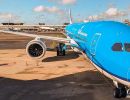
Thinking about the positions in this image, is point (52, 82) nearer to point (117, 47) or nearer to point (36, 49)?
point (117, 47)

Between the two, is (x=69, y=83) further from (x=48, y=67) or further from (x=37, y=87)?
(x=48, y=67)

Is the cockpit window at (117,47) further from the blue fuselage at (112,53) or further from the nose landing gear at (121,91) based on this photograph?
the nose landing gear at (121,91)

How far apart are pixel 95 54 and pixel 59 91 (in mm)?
2877

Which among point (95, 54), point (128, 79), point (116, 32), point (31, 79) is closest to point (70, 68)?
point (31, 79)

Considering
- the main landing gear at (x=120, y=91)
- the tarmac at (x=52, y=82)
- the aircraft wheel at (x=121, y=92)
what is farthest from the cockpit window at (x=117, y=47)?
the tarmac at (x=52, y=82)

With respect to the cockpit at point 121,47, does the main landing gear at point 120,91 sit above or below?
below

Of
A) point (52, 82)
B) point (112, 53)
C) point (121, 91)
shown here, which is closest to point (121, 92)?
point (121, 91)

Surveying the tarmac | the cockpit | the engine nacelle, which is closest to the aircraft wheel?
the tarmac

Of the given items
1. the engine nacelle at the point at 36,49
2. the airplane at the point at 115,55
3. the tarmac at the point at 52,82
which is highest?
the airplane at the point at 115,55

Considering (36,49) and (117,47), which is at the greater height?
(117,47)

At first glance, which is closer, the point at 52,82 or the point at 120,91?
the point at 120,91

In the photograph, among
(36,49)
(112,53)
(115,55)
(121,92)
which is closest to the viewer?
(115,55)

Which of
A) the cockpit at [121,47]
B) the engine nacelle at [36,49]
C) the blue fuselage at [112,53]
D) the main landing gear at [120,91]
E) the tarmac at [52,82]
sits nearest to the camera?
the blue fuselage at [112,53]

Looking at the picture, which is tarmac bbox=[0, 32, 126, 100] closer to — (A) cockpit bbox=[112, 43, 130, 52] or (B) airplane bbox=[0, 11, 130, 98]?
(B) airplane bbox=[0, 11, 130, 98]
